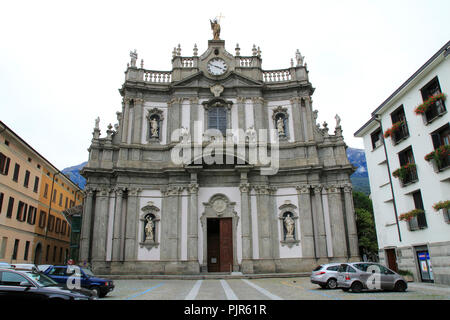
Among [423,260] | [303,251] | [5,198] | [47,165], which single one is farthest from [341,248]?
[47,165]

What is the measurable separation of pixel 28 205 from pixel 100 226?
8453 mm

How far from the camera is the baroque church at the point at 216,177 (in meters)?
26.4

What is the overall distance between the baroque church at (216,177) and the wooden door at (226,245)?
8 cm

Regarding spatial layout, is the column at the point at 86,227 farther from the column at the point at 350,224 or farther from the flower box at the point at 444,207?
the flower box at the point at 444,207

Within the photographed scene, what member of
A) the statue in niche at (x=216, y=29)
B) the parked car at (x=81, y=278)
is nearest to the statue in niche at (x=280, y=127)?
the statue in niche at (x=216, y=29)

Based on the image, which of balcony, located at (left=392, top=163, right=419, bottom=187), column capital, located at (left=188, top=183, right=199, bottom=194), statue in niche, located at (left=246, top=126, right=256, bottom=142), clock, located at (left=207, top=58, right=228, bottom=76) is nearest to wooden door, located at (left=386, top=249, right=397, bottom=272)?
balcony, located at (left=392, top=163, right=419, bottom=187)

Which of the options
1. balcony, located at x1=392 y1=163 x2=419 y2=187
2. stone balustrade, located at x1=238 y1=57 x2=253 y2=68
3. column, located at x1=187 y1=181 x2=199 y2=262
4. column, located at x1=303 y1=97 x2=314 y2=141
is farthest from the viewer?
stone balustrade, located at x1=238 y1=57 x2=253 y2=68

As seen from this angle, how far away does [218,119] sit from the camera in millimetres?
30312

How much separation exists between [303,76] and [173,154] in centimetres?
1355

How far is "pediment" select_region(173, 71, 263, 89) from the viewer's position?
3034 cm

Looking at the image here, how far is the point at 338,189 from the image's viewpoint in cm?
2767

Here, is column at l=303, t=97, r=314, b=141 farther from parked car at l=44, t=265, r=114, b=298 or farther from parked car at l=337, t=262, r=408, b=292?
parked car at l=44, t=265, r=114, b=298

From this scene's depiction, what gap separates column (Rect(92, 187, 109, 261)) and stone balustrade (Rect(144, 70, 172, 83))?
10681 mm
